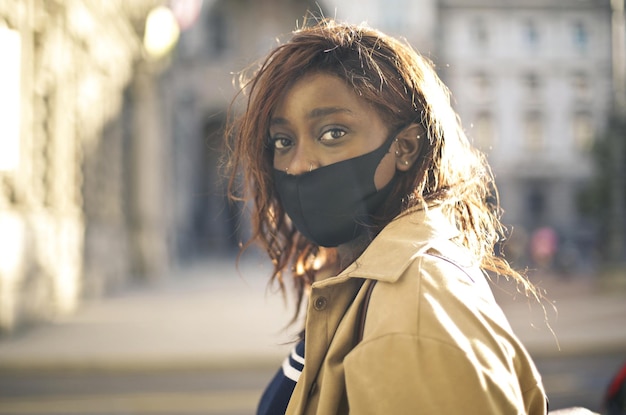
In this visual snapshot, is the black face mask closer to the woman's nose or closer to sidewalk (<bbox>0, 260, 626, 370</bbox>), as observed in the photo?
the woman's nose

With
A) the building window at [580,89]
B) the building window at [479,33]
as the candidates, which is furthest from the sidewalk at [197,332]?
the building window at [580,89]

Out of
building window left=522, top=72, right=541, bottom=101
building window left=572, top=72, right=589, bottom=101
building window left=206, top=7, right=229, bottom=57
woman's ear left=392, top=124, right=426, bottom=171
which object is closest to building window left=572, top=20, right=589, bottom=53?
building window left=572, top=72, right=589, bottom=101

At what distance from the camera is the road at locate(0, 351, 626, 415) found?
5.82 metres

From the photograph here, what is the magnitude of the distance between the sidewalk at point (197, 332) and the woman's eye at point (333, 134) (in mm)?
3266

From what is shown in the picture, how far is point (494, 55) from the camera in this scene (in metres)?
45.9

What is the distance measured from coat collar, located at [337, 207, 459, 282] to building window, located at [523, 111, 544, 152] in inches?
1853

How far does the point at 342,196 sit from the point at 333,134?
16 centimetres

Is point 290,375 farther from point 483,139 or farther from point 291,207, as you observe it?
point 483,139

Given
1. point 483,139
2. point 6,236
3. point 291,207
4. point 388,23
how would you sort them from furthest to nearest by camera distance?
point 483,139, point 388,23, point 6,236, point 291,207

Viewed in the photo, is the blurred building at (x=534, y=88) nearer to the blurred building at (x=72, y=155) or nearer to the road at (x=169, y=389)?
the blurred building at (x=72, y=155)

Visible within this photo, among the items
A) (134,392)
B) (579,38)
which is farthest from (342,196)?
(579,38)

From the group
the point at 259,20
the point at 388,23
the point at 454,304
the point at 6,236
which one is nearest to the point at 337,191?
the point at 454,304

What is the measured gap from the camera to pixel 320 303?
4.60ft

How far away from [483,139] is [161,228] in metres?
29.4
